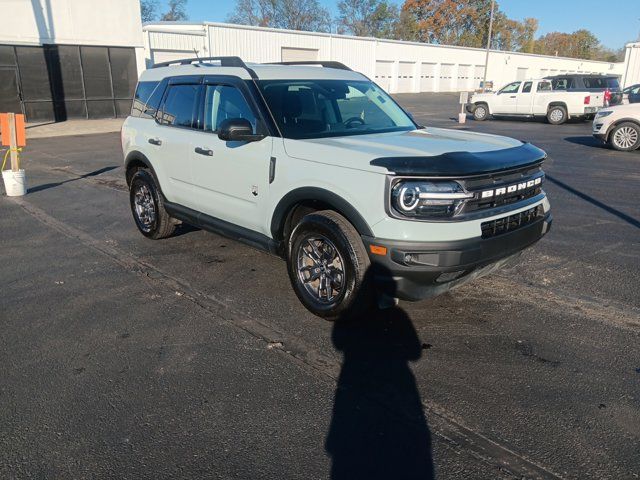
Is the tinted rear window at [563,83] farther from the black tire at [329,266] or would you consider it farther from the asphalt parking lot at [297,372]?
the black tire at [329,266]

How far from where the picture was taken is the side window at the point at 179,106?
5344mm

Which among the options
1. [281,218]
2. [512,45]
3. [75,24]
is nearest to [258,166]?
[281,218]

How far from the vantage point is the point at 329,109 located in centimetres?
480

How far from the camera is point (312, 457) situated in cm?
264

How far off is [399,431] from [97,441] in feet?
5.21

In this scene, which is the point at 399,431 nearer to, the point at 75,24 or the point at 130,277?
the point at 130,277

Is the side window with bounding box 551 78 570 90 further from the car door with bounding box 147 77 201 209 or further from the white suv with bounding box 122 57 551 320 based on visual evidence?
the car door with bounding box 147 77 201 209

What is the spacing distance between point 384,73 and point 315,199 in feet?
141

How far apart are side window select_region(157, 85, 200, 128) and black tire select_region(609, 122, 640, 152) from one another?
12.1 metres

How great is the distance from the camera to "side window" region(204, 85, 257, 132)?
465 cm

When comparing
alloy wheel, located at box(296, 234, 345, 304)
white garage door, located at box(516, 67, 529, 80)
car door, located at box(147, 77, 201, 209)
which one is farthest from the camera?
white garage door, located at box(516, 67, 529, 80)

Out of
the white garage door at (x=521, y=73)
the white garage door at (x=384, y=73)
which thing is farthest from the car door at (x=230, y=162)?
the white garage door at (x=521, y=73)

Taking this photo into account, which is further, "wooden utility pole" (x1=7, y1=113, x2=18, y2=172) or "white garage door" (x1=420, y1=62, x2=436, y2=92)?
"white garage door" (x1=420, y1=62, x2=436, y2=92)

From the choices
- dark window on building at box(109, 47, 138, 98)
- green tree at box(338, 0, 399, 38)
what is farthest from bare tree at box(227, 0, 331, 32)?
dark window on building at box(109, 47, 138, 98)
